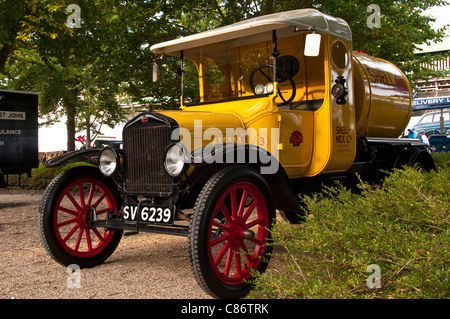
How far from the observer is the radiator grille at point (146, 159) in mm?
4461

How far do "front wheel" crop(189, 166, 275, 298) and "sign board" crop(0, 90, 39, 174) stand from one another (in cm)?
860

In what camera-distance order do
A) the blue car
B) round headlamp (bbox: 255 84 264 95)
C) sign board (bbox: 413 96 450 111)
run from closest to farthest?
round headlamp (bbox: 255 84 264 95) → sign board (bbox: 413 96 450 111) → the blue car

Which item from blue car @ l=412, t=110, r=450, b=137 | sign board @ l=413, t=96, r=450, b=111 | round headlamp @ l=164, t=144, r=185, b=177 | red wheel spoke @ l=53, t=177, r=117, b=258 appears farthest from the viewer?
blue car @ l=412, t=110, r=450, b=137

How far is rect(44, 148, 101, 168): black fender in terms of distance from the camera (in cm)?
504

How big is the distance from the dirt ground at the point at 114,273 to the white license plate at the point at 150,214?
592mm

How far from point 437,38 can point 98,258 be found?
12.0m

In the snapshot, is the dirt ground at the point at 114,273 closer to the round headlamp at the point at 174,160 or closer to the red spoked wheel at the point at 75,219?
the red spoked wheel at the point at 75,219

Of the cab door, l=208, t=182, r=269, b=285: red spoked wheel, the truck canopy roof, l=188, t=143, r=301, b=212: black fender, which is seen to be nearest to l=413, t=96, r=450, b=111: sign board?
the truck canopy roof

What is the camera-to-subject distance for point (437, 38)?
1328 cm

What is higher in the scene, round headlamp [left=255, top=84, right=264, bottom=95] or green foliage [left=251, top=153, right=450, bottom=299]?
round headlamp [left=255, top=84, right=264, bottom=95]

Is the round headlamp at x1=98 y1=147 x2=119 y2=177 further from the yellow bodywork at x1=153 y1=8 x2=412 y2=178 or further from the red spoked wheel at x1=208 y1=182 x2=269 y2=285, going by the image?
the red spoked wheel at x1=208 y1=182 x2=269 y2=285

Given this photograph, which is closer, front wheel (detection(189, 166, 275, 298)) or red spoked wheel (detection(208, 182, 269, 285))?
front wheel (detection(189, 166, 275, 298))

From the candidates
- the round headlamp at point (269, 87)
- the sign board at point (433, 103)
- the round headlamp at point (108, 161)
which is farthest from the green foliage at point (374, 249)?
the sign board at point (433, 103)

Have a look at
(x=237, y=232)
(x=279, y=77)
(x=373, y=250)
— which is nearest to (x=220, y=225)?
(x=237, y=232)
